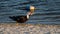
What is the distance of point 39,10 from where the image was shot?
4.55 m

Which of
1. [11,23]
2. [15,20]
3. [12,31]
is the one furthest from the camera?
[11,23]

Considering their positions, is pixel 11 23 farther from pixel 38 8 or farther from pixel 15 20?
pixel 38 8

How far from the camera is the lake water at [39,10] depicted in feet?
14.6

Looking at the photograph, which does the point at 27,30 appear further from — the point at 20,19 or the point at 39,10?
the point at 39,10

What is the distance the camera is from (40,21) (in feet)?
15.3

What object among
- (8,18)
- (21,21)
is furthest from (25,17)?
(8,18)

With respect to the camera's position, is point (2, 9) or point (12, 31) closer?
point (12, 31)

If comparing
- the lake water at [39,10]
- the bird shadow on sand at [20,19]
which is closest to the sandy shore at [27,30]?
the bird shadow on sand at [20,19]

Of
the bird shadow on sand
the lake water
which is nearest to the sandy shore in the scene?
the bird shadow on sand

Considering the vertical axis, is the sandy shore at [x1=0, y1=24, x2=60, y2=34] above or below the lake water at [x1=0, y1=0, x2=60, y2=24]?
below

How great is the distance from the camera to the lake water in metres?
4.45

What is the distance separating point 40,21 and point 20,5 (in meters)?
0.61

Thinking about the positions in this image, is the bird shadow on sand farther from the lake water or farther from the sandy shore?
the sandy shore

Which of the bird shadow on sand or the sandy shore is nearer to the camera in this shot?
the sandy shore
